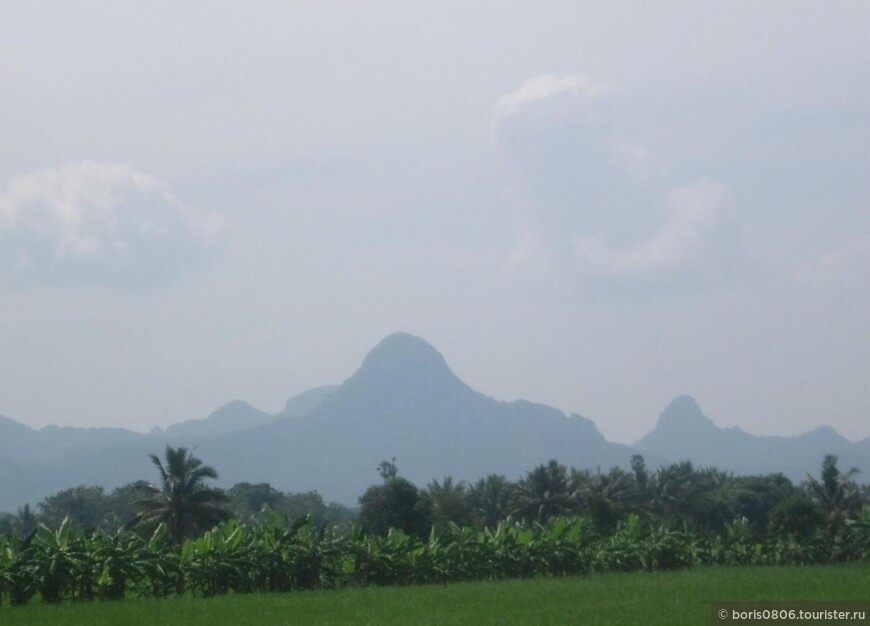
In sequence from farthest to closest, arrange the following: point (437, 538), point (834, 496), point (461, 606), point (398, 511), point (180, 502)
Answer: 1. point (834, 496)
2. point (398, 511)
3. point (180, 502)
4. point (437, 538)
5. point (461, 606)

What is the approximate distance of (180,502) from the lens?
4438 cm

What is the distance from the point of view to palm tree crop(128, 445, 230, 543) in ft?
145

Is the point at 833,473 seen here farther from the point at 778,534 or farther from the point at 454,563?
the point at 454,563

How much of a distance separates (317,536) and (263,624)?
9.66 metres

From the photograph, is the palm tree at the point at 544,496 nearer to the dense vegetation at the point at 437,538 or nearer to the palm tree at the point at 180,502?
the dense vegetation at the point at 437,538

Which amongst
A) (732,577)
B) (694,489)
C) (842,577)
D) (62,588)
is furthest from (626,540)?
(694,489)

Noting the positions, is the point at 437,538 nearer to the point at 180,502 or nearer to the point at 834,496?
the point at 180,502

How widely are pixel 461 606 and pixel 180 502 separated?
26804 mm

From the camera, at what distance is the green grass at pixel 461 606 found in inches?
680

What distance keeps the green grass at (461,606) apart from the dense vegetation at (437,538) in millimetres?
1321

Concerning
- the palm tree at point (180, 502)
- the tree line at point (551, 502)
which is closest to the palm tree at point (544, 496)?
the tree line at point (551, 502)

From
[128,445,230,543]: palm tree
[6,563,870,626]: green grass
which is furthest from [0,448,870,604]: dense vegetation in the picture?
[6,563,870,626]: green grass

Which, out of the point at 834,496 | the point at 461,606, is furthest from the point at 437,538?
the point at 834,496

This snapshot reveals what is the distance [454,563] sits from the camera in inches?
1180
